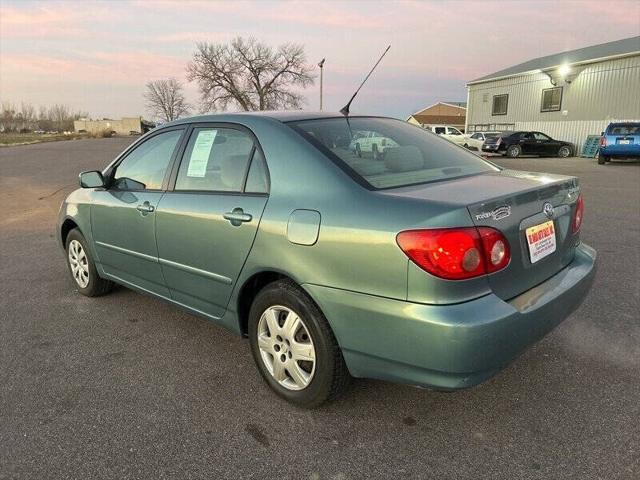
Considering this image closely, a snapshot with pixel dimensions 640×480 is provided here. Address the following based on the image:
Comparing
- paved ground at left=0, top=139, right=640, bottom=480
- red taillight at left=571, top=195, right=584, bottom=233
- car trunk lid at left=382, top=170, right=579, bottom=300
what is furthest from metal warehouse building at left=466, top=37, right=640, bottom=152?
car trunk lid at left=382, top=170, right=579, bottom=300

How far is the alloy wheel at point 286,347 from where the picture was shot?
2645mm

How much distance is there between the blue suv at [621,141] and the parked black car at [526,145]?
16.3 feet

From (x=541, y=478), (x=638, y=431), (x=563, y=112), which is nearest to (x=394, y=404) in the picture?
(x=541, y=478)

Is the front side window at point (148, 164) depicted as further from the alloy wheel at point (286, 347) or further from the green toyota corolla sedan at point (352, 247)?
the alloy wheel at point (286, 347)

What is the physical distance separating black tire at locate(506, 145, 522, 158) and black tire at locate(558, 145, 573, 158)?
268cm

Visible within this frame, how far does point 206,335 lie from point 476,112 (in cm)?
3779

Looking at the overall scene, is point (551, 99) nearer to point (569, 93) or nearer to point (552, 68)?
point (569, 93)

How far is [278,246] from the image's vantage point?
259 cm

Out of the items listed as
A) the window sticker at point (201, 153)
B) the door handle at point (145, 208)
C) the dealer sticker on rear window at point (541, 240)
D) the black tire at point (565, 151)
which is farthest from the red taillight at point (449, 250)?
the black tire at point (565, 151)

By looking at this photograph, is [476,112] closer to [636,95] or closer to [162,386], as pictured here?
[636,95]

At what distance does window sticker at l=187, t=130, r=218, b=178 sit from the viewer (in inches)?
128

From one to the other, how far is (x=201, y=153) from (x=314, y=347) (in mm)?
1512

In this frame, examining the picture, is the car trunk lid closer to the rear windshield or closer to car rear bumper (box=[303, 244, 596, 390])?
car rear bumper (box=[303, 244, 596, 390])

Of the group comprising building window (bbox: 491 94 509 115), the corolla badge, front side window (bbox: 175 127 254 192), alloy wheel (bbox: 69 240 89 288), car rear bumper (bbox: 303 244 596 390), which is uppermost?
building window (bbox: 491 94 509 115)
